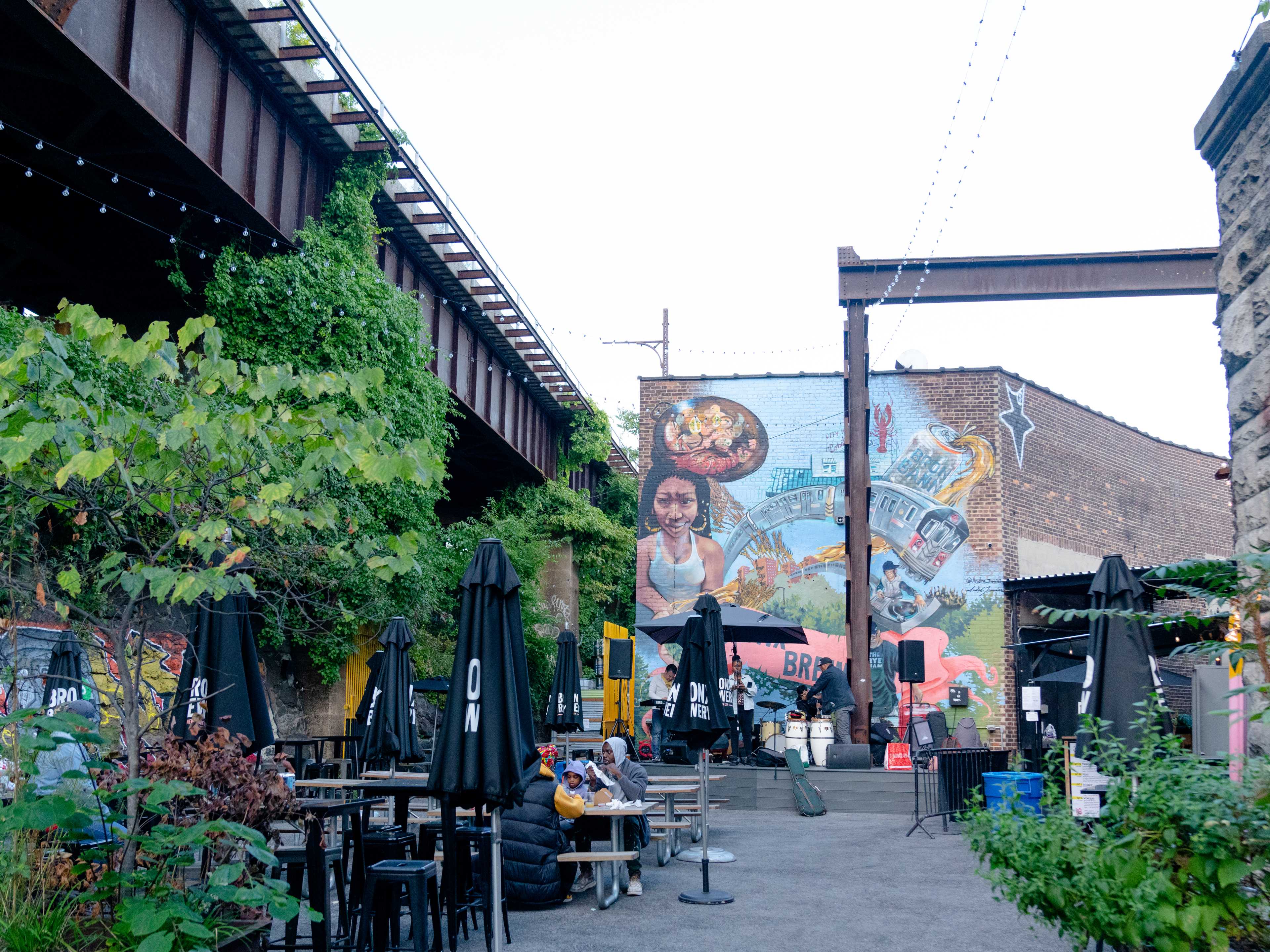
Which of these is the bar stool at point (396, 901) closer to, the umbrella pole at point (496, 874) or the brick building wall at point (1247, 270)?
the umbrella pole at point (496, 874)

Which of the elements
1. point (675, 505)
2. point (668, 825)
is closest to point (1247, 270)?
point (668, 825)

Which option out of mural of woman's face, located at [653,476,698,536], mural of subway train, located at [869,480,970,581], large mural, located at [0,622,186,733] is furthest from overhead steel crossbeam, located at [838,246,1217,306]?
large mural, located at [0,622,186,733]

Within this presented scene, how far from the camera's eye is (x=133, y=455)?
5.66 metres

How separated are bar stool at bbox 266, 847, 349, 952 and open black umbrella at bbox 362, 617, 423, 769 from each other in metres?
3.89

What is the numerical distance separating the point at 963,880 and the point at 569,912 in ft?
12.8

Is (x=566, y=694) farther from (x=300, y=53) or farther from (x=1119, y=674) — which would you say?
(x=300, y=53)

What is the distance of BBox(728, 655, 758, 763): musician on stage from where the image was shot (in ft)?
59.1

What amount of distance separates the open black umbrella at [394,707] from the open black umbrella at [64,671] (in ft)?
10.3

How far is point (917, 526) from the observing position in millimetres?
23812

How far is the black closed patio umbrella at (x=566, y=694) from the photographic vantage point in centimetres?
1612

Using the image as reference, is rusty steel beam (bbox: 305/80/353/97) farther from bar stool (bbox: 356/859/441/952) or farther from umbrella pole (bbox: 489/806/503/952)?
umbrella pole (bbox: 489/806/503/952)

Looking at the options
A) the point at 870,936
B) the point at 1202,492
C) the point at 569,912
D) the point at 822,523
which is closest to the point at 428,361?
the point at 822,523

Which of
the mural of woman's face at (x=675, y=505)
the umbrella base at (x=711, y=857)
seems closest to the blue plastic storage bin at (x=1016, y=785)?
the umbrella base at (x=711, y=857)

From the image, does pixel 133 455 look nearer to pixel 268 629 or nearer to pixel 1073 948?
pixel 1073 948
